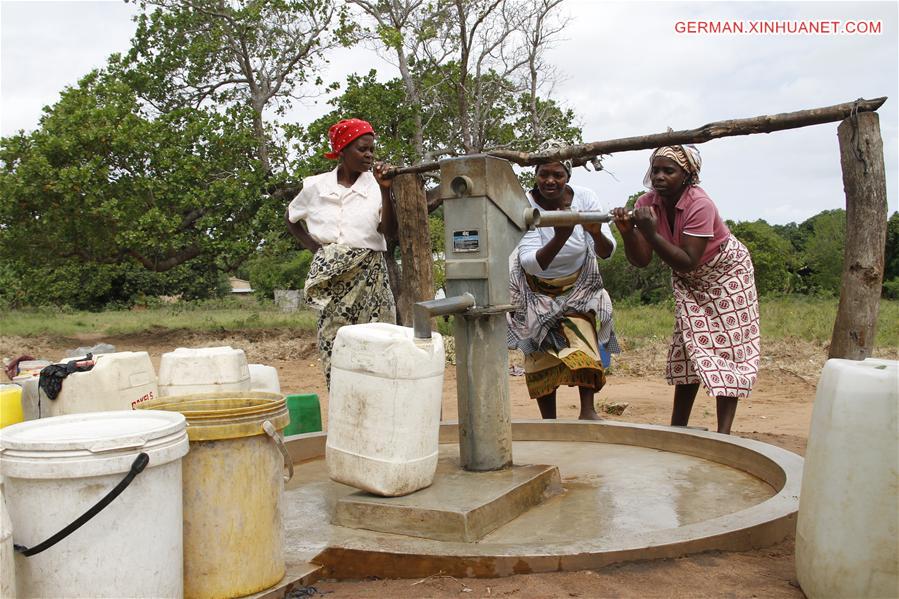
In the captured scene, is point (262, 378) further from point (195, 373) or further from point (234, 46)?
point (234, 46)

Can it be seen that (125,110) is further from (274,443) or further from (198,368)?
(274,443)

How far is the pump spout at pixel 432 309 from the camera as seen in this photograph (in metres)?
2.68

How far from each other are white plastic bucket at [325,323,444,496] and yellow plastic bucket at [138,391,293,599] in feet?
1.50

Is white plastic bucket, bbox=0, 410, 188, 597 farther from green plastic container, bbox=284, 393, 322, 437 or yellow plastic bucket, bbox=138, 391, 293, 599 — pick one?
green plastic container, bbox=284, 393, 322, 437

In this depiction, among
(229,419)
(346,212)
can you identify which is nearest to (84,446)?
(229,419)

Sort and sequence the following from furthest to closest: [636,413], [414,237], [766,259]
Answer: [766,259] < [636,413] < [414,237]

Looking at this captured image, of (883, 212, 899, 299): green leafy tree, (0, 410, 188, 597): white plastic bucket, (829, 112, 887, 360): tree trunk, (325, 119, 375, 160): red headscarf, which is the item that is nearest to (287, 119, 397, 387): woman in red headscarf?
(325, 119, 375, 160): red headscarf

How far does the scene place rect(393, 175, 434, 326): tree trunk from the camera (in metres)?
4.78

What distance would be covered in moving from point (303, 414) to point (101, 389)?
151 centimetres

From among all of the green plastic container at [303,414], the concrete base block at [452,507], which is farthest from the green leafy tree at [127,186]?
the concrete base block at [452,507]

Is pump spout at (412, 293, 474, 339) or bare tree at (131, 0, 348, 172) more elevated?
bare tree at (131, 0, 348, 172)

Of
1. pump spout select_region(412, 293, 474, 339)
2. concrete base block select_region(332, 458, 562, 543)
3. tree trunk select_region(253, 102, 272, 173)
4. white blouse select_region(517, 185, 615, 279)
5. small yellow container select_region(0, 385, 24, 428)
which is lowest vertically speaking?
concrete base block select_region(332, 458, 562, 543)

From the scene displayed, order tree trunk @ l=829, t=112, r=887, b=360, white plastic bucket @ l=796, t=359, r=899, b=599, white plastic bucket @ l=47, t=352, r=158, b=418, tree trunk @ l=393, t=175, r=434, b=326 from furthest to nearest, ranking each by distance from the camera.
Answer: tree trunk @ l=393, t=175, r=434, b=326
tree trunk @ l=829, t=112, r=887, b=360
white plastic bucket @ l=47, t=352, r=158, b=418
white plastic bucket @ l=796, t=359, r=899, b=599

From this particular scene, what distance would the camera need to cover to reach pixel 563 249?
13.7 ft
